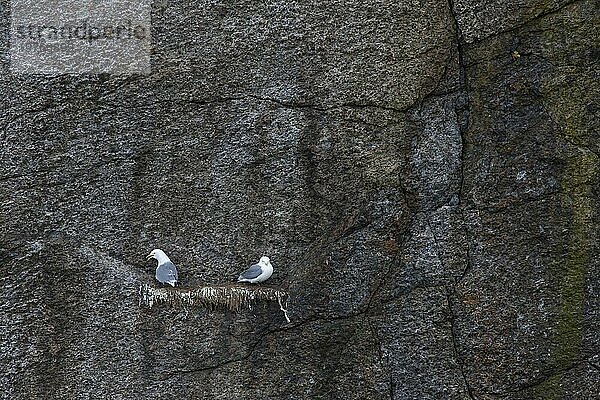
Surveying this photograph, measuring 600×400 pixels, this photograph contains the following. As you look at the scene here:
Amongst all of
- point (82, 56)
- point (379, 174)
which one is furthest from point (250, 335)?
point (82, 56)

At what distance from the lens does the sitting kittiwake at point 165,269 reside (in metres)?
2.14

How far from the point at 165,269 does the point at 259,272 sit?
247 mm

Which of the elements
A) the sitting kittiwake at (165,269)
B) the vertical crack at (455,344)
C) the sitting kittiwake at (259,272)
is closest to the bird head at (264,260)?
the sitting kittiwake at (259,272)

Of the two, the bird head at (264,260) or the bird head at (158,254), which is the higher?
the bird head at (264,260)

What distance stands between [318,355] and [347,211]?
1.30 feet

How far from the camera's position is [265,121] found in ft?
7.22

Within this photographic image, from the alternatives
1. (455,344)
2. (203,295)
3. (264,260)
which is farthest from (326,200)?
(455,344)

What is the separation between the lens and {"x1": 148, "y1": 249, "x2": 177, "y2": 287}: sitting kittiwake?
2.14 metres

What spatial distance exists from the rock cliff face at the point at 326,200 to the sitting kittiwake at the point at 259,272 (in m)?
0.05

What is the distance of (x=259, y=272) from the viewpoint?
215 cm

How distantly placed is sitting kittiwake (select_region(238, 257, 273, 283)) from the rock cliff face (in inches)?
1.8

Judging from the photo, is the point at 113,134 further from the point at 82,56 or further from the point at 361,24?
the point at 361,24

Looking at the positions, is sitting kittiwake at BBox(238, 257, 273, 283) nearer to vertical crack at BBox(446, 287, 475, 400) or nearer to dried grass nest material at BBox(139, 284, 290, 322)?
dried grass nest material at BBox(139, 284, 290, 322)

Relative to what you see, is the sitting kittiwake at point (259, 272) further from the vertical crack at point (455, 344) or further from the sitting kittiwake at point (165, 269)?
the vertical crack at point (455, 344)
